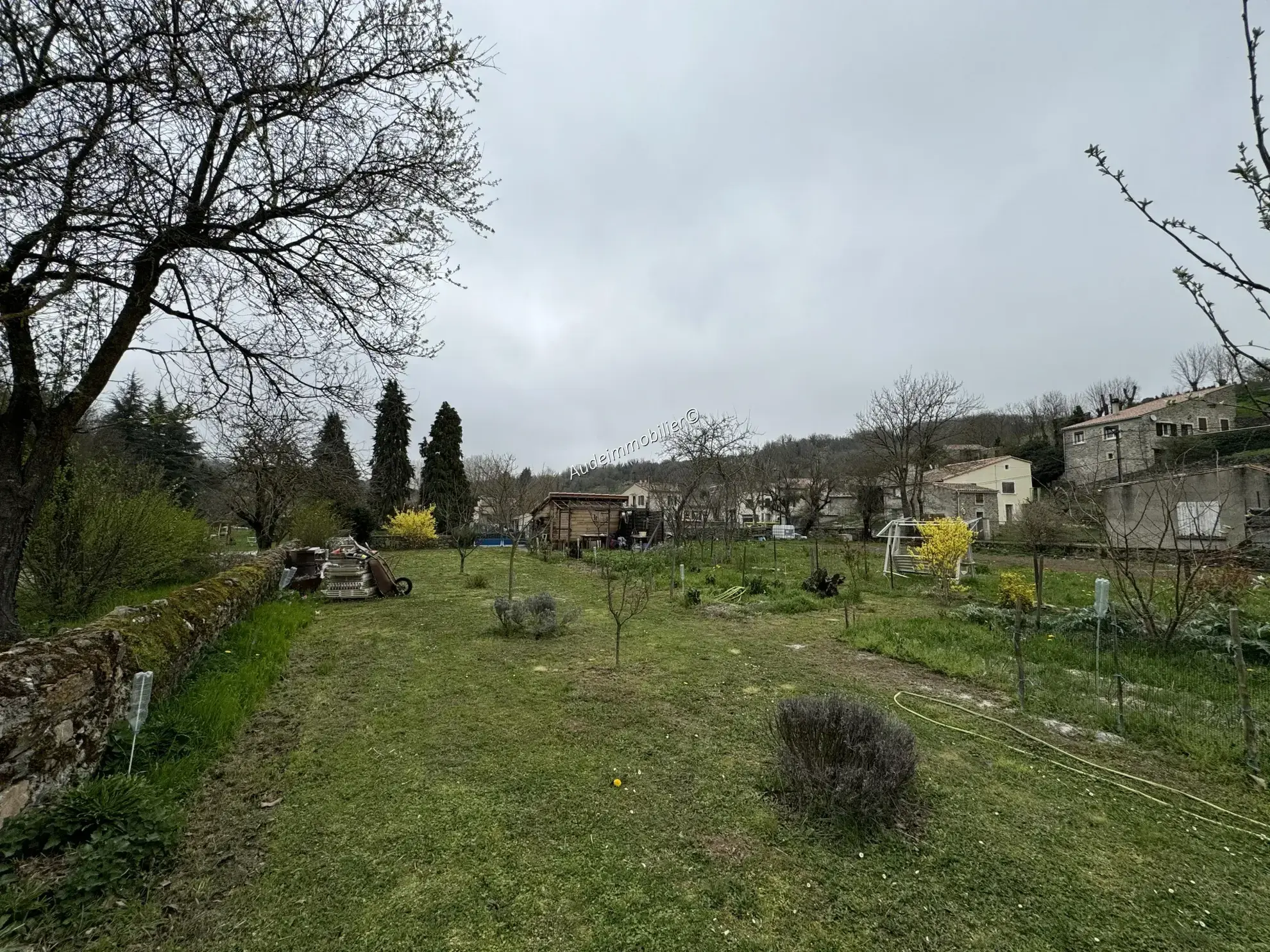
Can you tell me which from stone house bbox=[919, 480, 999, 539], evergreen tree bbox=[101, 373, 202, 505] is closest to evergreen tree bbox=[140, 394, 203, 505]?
evergreen tree bbox=[101, 373, 202, 505]

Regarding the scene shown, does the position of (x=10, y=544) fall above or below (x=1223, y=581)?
above

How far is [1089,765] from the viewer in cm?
381

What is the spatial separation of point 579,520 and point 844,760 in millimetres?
23213

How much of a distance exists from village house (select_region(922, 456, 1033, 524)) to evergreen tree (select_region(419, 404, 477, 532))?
3057 centimetres

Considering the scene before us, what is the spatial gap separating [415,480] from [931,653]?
3573 cm

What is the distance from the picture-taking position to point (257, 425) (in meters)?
5.86

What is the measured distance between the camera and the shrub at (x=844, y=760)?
118 inches

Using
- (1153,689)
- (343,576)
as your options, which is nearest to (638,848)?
(1153,689)

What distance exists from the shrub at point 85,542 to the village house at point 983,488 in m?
37.8

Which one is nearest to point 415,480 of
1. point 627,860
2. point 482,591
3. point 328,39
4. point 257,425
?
point 482,591

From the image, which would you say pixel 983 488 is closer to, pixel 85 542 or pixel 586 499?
pixel 586 499

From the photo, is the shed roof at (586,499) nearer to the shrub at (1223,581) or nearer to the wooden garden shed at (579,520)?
the wooden garden shed at (579,520)

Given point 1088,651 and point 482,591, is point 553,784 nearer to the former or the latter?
point 1088,651

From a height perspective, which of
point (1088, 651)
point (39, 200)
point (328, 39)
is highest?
point (328, 39)
